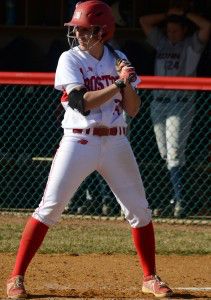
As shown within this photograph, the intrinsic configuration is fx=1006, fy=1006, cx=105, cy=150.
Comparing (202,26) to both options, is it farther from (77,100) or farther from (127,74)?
(77,100)

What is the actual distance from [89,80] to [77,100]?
0.76 ft

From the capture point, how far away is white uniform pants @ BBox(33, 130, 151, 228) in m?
5.90

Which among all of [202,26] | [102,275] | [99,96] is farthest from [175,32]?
[99,96]

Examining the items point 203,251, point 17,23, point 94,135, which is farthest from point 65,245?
point 17,23

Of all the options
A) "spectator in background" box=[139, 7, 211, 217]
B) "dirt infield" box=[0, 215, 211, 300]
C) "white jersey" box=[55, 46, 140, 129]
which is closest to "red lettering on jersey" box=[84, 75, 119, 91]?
"white jersey" box=[55, 46, 140, 129]

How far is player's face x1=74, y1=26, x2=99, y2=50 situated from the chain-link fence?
3.46m

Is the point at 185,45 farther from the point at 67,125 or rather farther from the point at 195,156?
the point at 67,125

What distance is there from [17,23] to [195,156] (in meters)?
3.05

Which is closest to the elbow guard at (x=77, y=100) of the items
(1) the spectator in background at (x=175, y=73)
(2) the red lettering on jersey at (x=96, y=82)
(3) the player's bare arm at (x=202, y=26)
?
(2) the red lettering on jersey at (x=96, y=82)

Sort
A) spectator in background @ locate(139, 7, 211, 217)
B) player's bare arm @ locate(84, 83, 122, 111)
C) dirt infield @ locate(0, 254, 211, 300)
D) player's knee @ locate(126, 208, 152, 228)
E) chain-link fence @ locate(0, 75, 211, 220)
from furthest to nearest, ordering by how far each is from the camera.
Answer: chain-link fence @ locate(0, 75, 211, 220) → spectator in background @ locate(139, 7, 211, 217) → dirt infield @ locate(0, 254, 211, 300) → player's knee @ locate(126, 208, 152, 228) → player's bare arm @ locate(84, 83, 122, 111)

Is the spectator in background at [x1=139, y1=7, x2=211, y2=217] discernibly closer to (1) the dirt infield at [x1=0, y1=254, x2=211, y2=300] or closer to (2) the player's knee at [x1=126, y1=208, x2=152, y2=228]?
(1) the dirt infield at [x1=0, y1=254, x2=211, y2=300]

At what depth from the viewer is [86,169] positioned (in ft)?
19.4

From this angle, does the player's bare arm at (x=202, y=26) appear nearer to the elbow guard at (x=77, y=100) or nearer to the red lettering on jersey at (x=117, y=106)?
the red lettering on jersey at (x=117, y=106)

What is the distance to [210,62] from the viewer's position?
10227 millimetres
